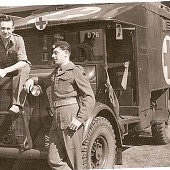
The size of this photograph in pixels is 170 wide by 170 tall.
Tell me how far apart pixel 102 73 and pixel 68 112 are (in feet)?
3.07

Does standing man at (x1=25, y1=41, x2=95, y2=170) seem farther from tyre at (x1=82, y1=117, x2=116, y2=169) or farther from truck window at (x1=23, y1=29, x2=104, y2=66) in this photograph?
truck window at (x1=23, y1=29, x2=104, y2=66)

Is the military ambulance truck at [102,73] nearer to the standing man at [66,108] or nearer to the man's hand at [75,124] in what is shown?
the standing man at [66,108]

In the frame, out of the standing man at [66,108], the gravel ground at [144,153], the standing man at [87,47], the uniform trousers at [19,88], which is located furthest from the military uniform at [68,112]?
the gravel ground at [144,153]

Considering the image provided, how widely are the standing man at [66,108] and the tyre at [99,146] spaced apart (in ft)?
0.63

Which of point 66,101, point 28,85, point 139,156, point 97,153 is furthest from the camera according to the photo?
point 139,156

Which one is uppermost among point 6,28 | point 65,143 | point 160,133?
point 6,28

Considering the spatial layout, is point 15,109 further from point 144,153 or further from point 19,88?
point 144,153

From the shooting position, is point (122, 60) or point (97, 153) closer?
point (97, 153)

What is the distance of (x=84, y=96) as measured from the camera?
117 inches

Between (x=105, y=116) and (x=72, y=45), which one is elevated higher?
(x=72, y=45)

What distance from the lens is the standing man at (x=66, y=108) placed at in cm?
297

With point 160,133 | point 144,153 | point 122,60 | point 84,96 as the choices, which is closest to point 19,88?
point 84,96

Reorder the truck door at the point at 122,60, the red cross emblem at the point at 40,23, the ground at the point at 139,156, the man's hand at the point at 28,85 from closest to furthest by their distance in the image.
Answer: the man's hand at the point at 28,85 → the red cross emblem at the point at 40,23 → the ground at the point at 139,156 → the truck door at the point at 122,60

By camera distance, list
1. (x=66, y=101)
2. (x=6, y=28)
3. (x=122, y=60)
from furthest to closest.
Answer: (x=122, y=60)
(x=6, y=28)
(x=66, y=101)
